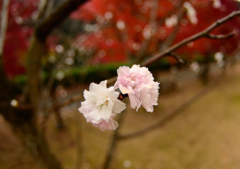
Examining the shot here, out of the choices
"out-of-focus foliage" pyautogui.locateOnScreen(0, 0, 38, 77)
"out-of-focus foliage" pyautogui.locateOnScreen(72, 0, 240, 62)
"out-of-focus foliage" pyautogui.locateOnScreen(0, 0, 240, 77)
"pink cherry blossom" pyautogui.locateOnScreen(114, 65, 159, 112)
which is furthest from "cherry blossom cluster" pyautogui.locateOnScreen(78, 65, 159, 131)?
"out-of-focus foliage" pyautogui.locateOnScreen(0, 0, 38, 77)

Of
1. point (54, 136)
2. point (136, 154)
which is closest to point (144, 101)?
point (136, 154)

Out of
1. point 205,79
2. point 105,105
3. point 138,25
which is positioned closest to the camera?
point 105,105

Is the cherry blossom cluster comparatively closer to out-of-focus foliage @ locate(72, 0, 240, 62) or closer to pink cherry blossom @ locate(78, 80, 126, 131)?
pink cherry blossom @ locate(78, 80, 126, 131)

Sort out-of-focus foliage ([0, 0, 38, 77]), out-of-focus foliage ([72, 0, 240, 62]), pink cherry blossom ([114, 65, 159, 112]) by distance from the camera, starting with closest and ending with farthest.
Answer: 1. pink cherry blossom ([114, 65, 159, 112])
2. out-of-focus foliage ([0, 0, 38, 77])
3. out-of-focus foliage ([72, 0, 240, 62])

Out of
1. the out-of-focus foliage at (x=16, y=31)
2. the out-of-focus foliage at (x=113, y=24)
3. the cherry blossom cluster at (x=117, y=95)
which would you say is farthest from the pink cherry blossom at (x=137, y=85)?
the out-of-focus foliage at (x=16, y=31)

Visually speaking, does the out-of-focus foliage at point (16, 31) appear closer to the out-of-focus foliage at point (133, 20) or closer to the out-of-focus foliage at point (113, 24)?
the out-of-focus foliage at point (113, 24)

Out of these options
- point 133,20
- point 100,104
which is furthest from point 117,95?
point 133,20

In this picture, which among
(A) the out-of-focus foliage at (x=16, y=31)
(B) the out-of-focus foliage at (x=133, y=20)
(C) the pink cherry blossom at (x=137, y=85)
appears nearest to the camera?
(C) the pink cherry blossom at (x=137, y=85)

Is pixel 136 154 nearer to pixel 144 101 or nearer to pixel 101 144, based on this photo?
pixel 101 144
